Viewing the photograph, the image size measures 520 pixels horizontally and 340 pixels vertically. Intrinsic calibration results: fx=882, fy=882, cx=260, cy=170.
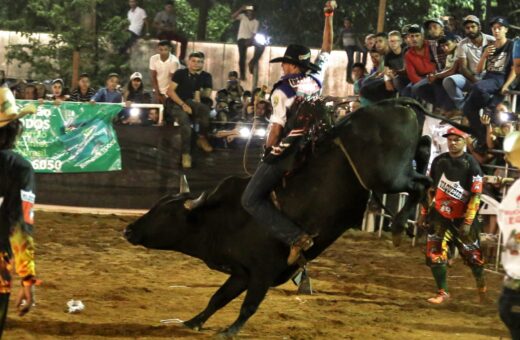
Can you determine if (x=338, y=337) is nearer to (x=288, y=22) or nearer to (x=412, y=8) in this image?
(x=412, y=8)

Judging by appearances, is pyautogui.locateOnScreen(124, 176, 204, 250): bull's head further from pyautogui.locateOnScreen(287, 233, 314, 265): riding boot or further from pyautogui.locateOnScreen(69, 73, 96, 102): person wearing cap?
pyautogui.locateOnScreen(69, 73, 96, 102): person wearing cap

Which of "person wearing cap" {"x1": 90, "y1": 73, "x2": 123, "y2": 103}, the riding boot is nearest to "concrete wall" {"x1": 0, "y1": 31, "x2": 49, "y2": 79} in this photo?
"person wearing cap" {"x1": 90, "y1": 73, "x2": 123, "y2": 103}

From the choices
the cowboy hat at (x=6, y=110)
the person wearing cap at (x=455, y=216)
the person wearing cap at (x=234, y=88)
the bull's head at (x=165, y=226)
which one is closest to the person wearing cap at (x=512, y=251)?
the cowboy hat at (x=6, y=110)

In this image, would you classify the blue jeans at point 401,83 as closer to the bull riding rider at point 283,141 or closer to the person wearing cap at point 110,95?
the person wearing cap at point 110,95

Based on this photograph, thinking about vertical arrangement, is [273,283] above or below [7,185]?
below

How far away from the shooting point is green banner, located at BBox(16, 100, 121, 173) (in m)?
15.0

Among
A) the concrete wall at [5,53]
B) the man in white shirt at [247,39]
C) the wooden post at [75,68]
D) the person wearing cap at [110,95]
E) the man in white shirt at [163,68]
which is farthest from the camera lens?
the concrete wall at [5,53]

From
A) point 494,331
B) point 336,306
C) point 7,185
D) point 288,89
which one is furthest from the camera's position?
point 336,306

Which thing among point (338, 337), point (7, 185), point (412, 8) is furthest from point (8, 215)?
point (412, 8)

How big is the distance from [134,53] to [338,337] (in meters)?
14.5

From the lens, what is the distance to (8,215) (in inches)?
214

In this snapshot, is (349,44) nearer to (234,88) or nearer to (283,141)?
A: (234,88)

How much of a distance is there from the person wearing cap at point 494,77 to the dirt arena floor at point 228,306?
221 centimetres

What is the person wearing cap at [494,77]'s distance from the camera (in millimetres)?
11633
